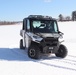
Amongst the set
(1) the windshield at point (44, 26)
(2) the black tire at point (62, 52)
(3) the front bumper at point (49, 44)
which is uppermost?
(1) the windshield at point (44, 26)

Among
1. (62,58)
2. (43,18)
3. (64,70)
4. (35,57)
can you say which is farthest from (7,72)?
(43,18)

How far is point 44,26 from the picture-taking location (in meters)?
11.2

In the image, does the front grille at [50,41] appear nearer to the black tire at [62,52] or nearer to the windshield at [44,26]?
the black tire at [62,52]

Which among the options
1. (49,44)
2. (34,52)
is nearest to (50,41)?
(49,44)

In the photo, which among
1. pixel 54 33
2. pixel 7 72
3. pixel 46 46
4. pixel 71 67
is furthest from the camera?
pixel 54 33

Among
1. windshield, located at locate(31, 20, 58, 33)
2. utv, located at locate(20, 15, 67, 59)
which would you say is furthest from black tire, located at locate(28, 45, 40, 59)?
windshield, located at locate(31, 20, 58, 33)

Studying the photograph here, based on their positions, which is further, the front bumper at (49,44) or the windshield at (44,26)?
the windshield at (44,26)

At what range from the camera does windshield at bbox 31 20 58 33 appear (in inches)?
432

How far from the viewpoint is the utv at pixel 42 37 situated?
33.4ft

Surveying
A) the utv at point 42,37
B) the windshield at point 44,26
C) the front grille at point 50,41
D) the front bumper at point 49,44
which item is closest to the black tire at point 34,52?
the utv at point 42,37

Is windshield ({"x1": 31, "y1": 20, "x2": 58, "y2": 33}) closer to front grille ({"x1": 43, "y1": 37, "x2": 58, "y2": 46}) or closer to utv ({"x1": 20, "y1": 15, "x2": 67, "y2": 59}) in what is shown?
utv ({"x1": 20, "y1": 15, "x2": 67, "y2": 59})

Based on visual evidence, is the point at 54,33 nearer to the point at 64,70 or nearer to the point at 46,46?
the point at 46,46

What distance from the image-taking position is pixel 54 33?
10930 mm

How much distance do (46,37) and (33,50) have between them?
81 centimetres
